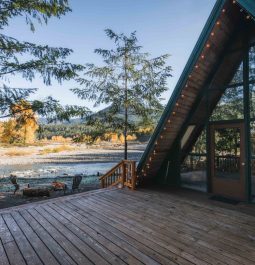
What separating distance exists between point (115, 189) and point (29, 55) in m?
5.48

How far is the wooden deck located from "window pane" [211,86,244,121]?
261 cm

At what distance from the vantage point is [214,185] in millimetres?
7090

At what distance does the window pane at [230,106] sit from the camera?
6520mm

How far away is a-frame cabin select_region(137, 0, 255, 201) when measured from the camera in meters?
6.10

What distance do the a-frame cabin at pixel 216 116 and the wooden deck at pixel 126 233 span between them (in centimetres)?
127

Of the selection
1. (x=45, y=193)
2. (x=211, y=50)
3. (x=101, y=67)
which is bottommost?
(x=45, y=193)

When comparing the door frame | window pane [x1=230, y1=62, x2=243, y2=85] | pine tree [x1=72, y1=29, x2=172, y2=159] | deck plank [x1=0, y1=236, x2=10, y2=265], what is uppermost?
pine tree [x1=72, y1=29, x2=172, y2=159]

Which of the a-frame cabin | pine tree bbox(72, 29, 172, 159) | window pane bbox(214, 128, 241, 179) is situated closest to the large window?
the a-frame cabin

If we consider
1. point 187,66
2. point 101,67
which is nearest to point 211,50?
point 187,66

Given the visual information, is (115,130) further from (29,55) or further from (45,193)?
(29,55)

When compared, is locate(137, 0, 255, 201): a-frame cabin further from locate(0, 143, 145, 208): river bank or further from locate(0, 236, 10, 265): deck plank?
locate(0, 143, 145, 208): river bank

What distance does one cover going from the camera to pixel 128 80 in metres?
12.7

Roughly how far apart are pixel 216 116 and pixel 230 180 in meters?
1.98

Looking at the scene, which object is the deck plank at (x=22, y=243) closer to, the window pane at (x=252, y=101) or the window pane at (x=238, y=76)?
the window pane at (x=252, y=101)
